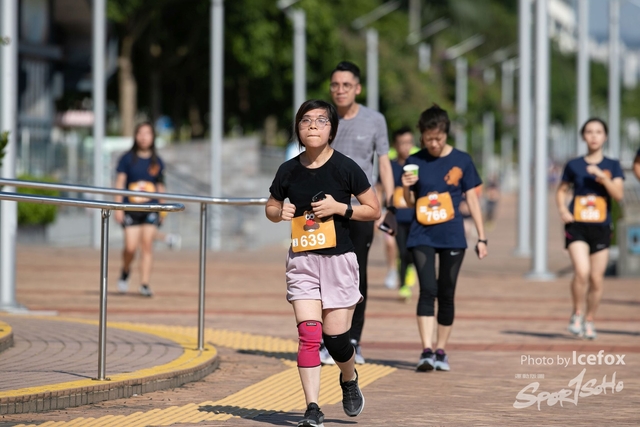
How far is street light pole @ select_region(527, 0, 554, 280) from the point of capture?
18422 mm

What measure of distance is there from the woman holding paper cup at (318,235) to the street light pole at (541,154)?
38.6 feet

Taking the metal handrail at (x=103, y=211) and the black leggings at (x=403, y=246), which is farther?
the black leggings at (x=403, y=246)

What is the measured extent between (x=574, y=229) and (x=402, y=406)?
375 centimetres

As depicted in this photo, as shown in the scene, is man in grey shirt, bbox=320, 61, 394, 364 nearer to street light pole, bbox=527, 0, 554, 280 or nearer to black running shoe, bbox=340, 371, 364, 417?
black running shoe, bbox=340, 371, 364, 417

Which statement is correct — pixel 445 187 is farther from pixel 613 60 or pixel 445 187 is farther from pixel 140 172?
pixel 613 60

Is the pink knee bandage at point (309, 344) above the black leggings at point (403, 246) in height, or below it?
below

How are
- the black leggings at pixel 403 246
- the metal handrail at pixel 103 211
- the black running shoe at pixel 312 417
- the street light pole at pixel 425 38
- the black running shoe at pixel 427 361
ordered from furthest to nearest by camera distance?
the street light pole at pixel 425 38 < the black leggings at pixel 403 246 < the black running shoe at pixel 427 361 < the metal handrail at pixel 103 211 < the black running shoe at pixel 312 417

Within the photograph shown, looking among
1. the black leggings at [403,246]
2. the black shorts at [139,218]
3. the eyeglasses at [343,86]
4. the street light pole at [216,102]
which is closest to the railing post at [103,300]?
the eyeglasses at [343,86]

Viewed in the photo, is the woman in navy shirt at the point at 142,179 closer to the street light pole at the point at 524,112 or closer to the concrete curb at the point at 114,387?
the concrete curb at the point at 114,387

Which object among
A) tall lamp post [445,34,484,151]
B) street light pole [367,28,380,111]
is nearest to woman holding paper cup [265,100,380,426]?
street light pole [367,28,380,111]

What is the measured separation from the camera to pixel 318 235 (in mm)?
6758

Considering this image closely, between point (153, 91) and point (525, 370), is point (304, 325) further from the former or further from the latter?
point (153, 91)

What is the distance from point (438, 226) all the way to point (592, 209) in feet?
7.39

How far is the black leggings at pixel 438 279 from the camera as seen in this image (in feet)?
29.7
